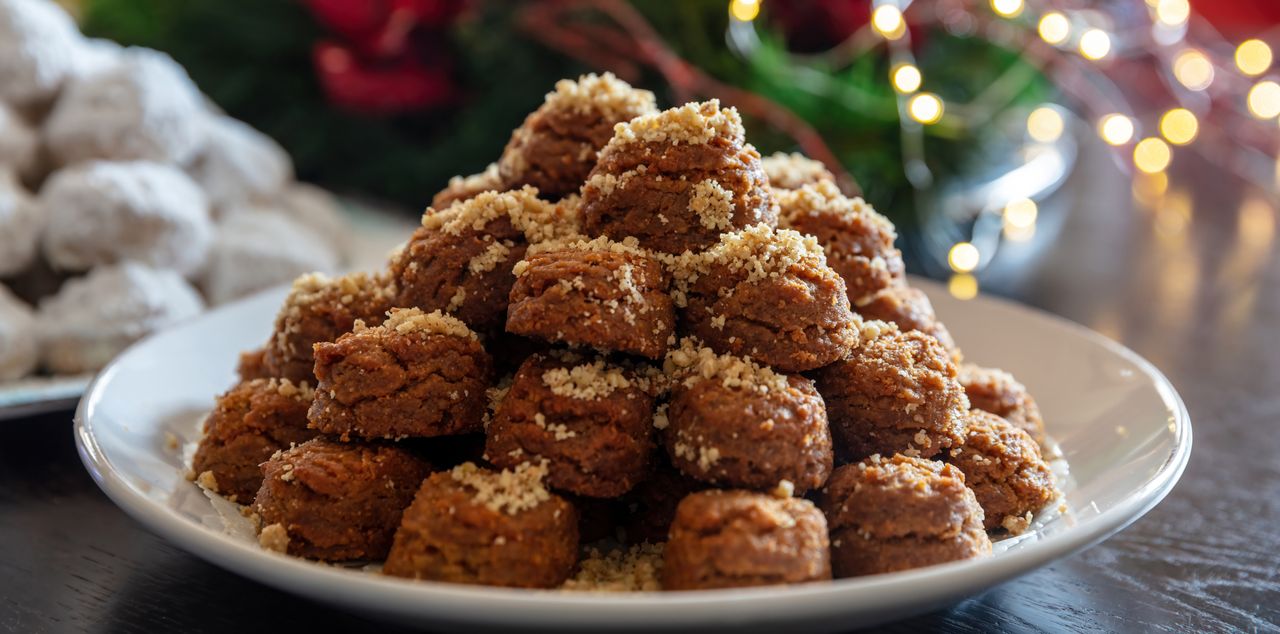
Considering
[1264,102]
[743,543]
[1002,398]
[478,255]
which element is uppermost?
[1264,102]

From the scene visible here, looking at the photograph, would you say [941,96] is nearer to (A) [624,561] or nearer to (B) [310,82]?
(B) [310,82]

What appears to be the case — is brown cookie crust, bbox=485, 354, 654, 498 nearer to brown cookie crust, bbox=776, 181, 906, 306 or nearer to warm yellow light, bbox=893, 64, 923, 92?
brown cookie crust, bbox=776, 181, 906, 306

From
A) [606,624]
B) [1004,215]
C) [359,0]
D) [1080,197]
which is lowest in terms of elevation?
[606,624]

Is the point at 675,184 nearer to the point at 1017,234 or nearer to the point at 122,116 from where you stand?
the point at 122,116

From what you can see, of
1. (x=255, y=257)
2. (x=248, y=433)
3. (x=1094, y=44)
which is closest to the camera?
Result: (x=248, y=433)

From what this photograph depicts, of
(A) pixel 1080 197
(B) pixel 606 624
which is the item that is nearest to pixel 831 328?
(B) pixel 606 624

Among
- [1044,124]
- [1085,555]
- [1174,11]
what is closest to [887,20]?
[1044,124]
